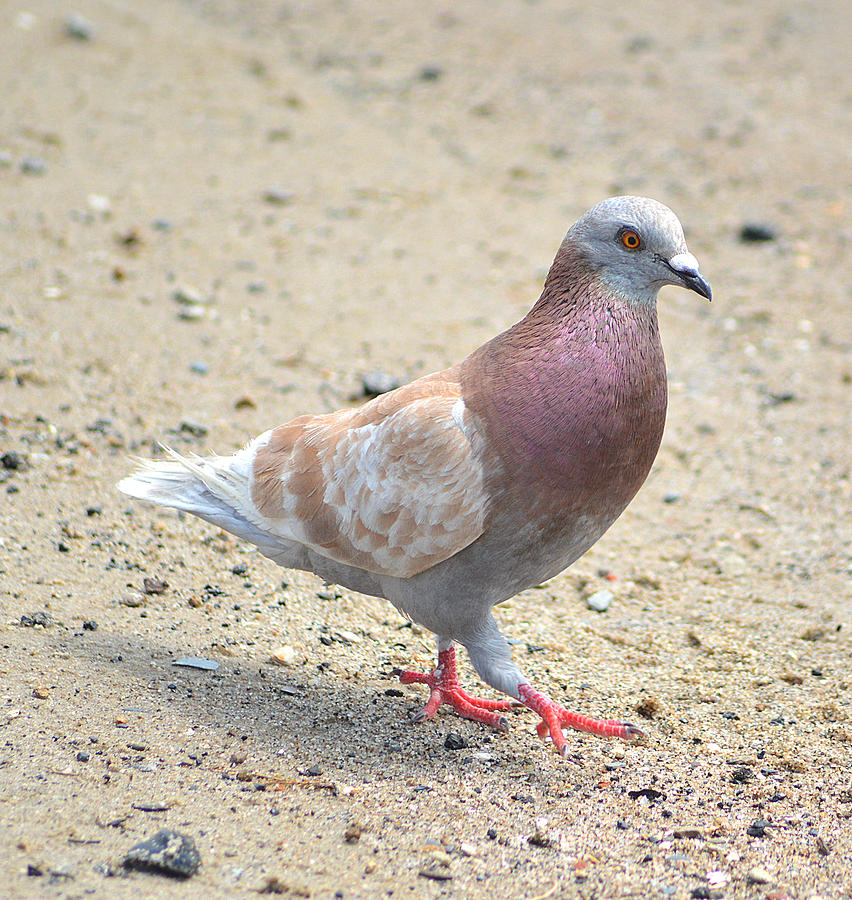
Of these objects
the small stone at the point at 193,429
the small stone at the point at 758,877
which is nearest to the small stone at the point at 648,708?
the small stone at the point at 758,877

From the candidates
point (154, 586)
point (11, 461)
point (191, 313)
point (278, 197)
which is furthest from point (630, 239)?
point (278, 197)

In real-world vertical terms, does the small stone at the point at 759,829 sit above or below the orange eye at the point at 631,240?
below

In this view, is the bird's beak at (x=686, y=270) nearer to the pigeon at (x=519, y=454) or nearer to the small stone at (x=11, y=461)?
the pigeon at (x=519, y=454)

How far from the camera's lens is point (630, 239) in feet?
10.9

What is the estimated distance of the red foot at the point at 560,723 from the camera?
3.42m

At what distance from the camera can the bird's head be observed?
10.8ft

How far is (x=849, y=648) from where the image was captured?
429cm

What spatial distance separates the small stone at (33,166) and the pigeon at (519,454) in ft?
17.1

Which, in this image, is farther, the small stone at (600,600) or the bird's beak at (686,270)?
the small stone at (600,600)

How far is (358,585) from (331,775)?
2.13ft

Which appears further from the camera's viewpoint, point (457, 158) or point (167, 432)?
point (457, 158)

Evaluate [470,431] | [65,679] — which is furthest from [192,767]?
[470,431]

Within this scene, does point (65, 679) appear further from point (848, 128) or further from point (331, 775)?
point (848, 128)

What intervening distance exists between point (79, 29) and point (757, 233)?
642cm
